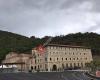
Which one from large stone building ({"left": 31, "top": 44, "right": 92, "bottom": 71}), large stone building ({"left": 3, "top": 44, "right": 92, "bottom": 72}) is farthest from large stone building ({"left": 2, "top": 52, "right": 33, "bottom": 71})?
large stone building ({"left": 31, "top": 44, "right": 92, "bottom": 71})

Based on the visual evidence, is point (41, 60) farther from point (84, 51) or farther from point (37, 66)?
point (84, 51)

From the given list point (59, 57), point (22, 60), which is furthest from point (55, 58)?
point (22, 60)

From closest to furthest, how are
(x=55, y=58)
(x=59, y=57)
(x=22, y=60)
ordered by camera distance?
→ (x=55, y=58) < (x=59, y=57) < (x=22, y=60)

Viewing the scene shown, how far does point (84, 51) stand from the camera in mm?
172875

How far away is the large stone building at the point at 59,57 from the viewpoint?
154 meters

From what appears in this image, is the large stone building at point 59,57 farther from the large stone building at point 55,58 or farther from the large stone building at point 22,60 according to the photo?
the large stone building at point 22,60

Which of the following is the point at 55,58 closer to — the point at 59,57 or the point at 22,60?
the point at 59,57

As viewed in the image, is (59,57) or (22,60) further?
(22,60)

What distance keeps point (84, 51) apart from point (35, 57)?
3144 centimetres

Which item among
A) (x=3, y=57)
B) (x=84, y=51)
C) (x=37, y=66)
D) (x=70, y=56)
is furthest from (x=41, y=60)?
(x=3, y=57)

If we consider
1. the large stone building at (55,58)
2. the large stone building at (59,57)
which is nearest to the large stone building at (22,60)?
the large stone building at (55,58)

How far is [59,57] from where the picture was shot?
159 metres

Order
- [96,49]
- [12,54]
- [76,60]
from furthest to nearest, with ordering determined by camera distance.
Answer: [96,49] → [12,54] → [76,60]

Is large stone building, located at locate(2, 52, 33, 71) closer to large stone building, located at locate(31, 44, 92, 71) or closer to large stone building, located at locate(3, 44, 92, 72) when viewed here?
large stone building, located at locate(3, 44, 92, 72)
